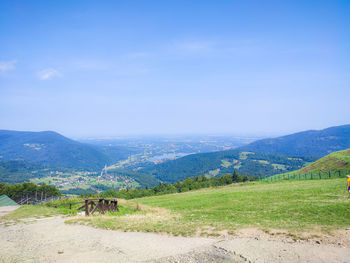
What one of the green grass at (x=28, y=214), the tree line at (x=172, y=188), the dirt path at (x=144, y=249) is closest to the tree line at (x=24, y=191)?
the tree line at (x=172, y=188)

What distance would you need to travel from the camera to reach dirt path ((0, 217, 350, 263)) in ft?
31.2

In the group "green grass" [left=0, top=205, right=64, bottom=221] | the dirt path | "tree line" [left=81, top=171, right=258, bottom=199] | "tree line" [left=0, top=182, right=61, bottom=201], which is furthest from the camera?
"tree line" [left=81, top=171, right=258, bottom=199]

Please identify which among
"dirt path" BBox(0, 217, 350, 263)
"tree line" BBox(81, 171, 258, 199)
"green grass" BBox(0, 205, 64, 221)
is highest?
"dirt path" BBox(0, 217, 350, 263)

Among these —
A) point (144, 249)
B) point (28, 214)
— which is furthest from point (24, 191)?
point (144, 249)

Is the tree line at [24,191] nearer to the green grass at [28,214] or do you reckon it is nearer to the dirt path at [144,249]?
the green grass at [28,214]

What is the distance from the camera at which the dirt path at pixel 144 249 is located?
951 cm

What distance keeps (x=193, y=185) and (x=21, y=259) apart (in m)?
67.0

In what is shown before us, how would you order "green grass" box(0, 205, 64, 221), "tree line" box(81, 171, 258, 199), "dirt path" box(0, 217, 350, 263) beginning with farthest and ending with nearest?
1. "tree line" box(81, 171, 258, 199)
2. "green grass" box(0, 205, 64, 221)
3. "dirt path" box(0, 217, 350, 263)

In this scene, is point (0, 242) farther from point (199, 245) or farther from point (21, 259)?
point (199, 245)

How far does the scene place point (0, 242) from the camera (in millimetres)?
13578

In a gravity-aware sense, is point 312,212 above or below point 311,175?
above

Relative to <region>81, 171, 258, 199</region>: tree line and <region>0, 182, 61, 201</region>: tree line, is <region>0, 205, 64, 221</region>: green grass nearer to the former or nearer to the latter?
<region>81, 171, 258, 199</region>: tree line

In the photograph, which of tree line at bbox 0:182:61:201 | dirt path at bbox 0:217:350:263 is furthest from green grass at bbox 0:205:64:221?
tree line at bbox 0:182:61:201

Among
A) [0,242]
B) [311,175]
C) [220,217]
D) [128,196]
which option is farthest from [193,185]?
[0,242]
